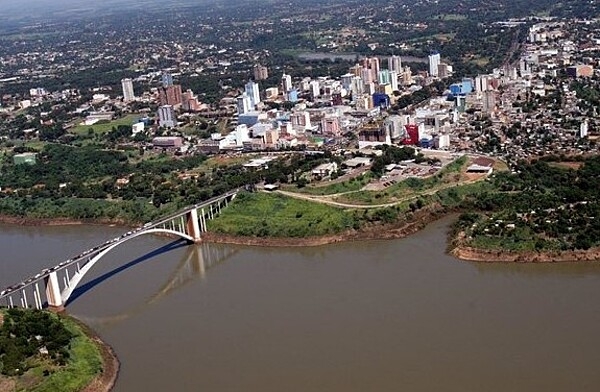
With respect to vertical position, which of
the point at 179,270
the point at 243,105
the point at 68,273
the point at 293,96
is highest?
the point at 68,273

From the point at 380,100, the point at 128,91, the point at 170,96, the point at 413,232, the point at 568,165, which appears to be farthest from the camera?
the point at 128,91

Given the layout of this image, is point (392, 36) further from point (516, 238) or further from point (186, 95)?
point (516, 238)

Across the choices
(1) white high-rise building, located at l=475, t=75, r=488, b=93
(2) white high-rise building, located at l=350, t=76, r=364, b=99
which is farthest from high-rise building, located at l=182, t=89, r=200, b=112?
(1) white high-rise building, located at l=475, t=75, r=488, b=93

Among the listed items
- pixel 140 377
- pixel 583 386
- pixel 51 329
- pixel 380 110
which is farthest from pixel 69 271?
pixel 380 110

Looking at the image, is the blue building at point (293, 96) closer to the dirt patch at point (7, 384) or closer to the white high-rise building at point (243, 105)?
the white high-rise building at point (243, 105)

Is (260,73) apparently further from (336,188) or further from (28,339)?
→ (28,339)

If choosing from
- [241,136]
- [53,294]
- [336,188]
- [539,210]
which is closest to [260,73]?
[241,136]
